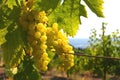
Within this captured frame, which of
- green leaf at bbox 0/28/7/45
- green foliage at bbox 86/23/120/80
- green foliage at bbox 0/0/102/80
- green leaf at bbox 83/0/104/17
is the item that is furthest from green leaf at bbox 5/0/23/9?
green foliage at bbox 86/23/120/80

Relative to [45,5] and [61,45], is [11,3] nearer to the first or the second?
[45,5]

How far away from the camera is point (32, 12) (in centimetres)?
118

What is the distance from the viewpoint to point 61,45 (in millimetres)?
1288

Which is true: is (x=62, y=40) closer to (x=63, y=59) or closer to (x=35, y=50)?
(x=63, y=59)

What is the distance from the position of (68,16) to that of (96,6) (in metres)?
0.15

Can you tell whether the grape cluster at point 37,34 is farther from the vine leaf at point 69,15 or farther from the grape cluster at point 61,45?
the vine leaf at point 69,15

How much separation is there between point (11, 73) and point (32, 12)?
346mm

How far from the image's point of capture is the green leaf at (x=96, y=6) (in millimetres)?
1267

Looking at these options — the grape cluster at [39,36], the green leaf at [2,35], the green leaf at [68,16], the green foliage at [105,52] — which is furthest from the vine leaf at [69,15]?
the green foliage at [105,52]

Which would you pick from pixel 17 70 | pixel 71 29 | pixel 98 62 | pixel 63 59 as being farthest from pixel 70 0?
pixel 98 62

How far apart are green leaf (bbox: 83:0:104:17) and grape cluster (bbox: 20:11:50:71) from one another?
197 millimetres

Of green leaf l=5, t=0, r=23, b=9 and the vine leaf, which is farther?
the vine leaf

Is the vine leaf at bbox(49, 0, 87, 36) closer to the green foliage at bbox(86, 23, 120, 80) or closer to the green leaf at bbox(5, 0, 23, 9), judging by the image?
the green leaf at bbox(5, 0, 23, 9)

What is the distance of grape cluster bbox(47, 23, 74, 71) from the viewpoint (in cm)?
126
